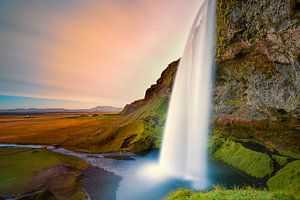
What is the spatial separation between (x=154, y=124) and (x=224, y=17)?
2607 cm

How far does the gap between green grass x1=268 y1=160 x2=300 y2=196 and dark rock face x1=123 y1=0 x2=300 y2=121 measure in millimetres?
7215

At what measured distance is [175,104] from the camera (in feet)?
131

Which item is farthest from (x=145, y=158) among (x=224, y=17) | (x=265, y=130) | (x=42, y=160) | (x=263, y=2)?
(x=263, y=2)

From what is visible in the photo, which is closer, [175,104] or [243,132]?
[243,132]

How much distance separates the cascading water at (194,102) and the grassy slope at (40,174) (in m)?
12.2

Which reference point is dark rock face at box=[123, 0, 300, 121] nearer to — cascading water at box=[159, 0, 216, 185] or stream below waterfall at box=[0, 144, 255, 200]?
cascading water at box=[159, 0, 216, 185]

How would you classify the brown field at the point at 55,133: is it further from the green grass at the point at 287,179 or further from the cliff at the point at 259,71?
the green grass at the point at 287,179

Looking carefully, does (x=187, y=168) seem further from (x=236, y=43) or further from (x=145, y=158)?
(x=236, y=43)

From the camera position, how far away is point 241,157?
28.6 meters

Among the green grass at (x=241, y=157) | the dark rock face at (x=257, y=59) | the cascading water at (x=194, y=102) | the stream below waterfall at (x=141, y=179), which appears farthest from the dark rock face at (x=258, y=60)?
the stream below waterfall at (x=141, y=179)

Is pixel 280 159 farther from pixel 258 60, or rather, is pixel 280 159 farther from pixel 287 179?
pixel 258 60

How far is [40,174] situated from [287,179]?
26.0 metres

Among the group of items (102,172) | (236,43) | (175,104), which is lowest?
(102,172)

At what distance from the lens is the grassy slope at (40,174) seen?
64.2 feet
